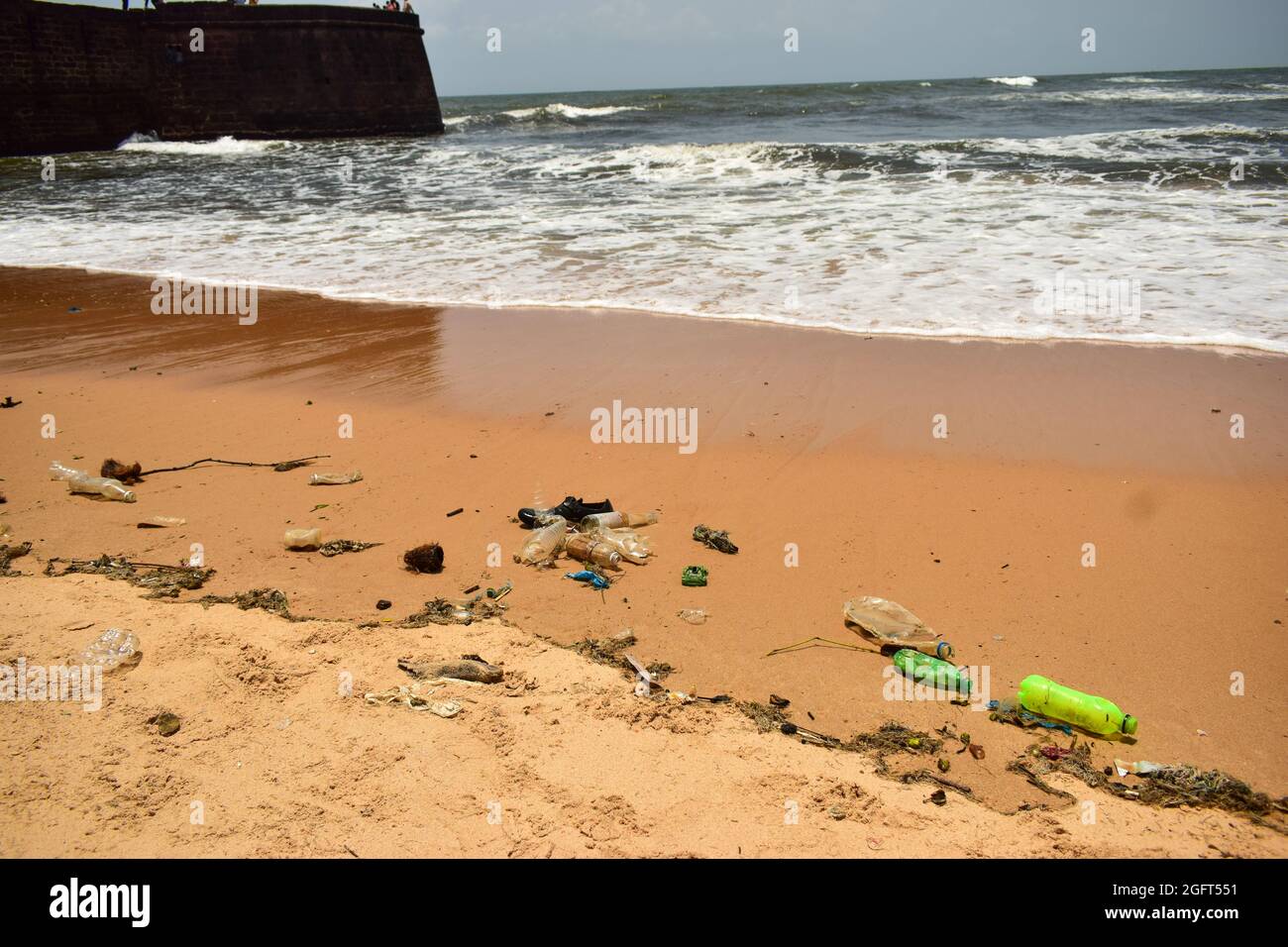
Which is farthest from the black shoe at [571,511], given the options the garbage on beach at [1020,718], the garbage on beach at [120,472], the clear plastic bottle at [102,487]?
the garbage on beach at [120,472]

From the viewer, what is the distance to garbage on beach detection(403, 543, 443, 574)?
3.55 meters

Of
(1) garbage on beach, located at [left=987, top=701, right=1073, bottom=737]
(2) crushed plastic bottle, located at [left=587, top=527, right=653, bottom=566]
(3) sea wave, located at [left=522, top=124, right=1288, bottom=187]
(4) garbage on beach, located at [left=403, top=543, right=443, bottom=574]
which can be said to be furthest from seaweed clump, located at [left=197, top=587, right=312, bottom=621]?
(3) sea wave, located at [left=522, top=124, right=1288, bottom=187]

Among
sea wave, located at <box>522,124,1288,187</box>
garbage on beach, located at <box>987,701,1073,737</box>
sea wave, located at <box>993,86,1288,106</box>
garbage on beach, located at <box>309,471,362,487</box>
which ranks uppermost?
sea wave, located at <box>993,86,1288,106</box>

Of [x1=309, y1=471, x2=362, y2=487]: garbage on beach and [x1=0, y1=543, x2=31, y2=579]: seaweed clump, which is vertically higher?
[x1=309, y1=471, x2=362, y2=487]: garbage on beach

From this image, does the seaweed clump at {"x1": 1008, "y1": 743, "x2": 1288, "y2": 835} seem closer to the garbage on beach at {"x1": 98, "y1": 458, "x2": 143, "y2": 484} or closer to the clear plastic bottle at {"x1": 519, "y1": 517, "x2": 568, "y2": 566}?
the clear plastic bottle at {"x1": 519, "y1": 517, "x2": 568, "y2": 566}

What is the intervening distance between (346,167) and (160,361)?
54.1 feet

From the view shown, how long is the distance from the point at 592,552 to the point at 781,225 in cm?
830

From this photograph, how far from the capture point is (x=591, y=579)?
348 centimetres

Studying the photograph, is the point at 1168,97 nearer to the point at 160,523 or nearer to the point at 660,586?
the point at 660,586

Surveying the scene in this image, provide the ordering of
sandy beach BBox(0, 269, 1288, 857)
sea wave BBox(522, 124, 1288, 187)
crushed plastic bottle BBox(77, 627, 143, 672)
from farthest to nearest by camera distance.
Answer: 1. sea wave BBox(522, 124, 1288, 187)
2. crushed plastic bottle BBox(77, 627, 143, 672)
3. sandy beach BBox(0, 269, 1288, 857)

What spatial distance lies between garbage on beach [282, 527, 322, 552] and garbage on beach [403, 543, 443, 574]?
51cm

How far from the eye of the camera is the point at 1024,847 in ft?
7.02

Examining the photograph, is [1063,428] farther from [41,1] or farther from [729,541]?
[41,1]

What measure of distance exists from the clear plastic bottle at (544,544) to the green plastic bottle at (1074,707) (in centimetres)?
196
